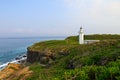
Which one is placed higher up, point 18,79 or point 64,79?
point 64,79

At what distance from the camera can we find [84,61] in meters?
20.5

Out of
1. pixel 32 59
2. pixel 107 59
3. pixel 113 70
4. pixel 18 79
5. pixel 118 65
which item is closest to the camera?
pixel 113 70

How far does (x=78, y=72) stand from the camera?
11031 millimetres

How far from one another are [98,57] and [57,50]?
1929 cm

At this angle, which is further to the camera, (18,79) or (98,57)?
(18,79)

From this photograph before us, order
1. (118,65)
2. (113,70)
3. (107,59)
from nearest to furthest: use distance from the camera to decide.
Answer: (113,70) < (118,65) < (107,59)

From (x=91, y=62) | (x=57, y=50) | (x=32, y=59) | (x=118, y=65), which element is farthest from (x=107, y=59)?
(x=32, y=59)

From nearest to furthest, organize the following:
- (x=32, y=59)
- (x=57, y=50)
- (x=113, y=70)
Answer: (x=113, y=70) → (x=57, y=50) → (x=32, y=59)

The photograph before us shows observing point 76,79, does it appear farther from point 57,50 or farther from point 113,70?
point 57,50

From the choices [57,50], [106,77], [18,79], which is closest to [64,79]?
[106,77]

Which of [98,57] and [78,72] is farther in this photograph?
[98,57]

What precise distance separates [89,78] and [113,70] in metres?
1.03

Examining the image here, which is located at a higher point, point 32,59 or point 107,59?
point 107,59

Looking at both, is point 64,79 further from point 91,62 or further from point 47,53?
point 47,53
